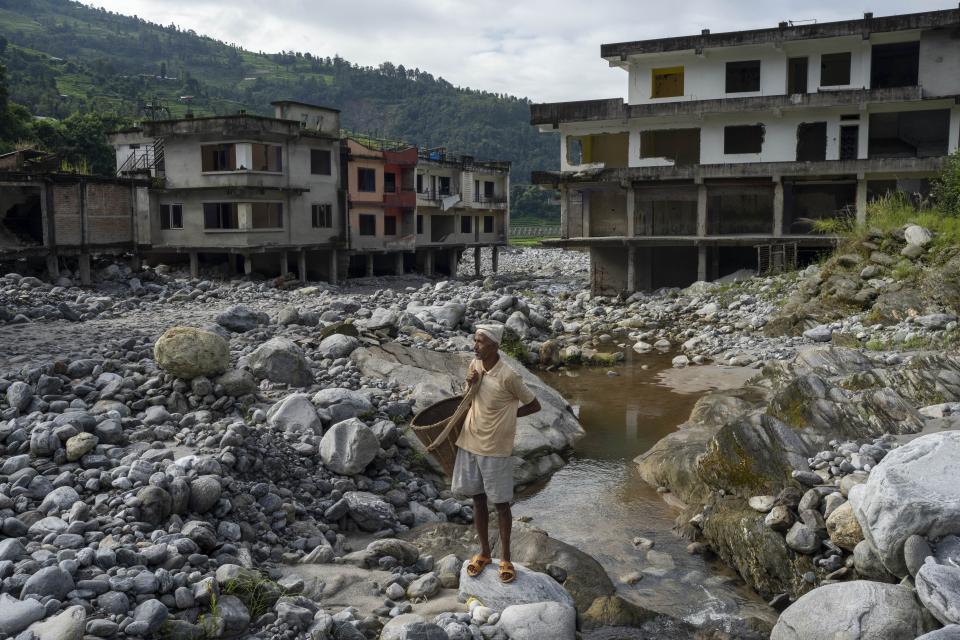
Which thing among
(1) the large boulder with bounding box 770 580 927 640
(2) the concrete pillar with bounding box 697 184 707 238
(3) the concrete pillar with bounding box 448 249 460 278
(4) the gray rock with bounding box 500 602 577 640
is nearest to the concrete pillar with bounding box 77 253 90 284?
(2) the concrete pillar with bounding box 697 184 707 238

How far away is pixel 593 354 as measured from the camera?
23016 millimetres

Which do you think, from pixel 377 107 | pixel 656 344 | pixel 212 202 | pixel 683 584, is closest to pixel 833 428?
pixel 683 584

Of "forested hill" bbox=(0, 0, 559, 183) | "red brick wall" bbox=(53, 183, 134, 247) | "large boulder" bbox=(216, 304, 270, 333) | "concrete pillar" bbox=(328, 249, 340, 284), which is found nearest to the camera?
"large boulder" bbox=(216, 304, 270, 333)

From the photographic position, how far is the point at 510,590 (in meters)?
7.43

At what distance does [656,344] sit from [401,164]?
2442cm

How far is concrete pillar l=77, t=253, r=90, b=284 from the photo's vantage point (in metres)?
30.8

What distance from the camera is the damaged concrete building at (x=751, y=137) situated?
3127cm

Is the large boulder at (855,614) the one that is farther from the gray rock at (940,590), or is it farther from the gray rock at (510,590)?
the gray rock at (510,590)

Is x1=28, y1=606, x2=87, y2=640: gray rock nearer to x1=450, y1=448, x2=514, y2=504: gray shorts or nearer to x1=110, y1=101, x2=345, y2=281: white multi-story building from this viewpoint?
x1=450, y1=448, x2=514, y2=504: gray shorts

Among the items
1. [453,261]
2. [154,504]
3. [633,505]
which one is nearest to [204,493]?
[154,504]

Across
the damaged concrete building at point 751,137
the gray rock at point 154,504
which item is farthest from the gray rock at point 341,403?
the damaged concrete building at point 751,137

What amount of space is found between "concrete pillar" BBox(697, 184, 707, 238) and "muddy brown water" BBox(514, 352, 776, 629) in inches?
574

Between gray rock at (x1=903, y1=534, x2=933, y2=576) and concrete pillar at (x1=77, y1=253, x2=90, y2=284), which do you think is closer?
gray rock at (x1=903, y1=534, x2=933, y2=576)

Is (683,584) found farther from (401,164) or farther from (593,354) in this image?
(401,164)
